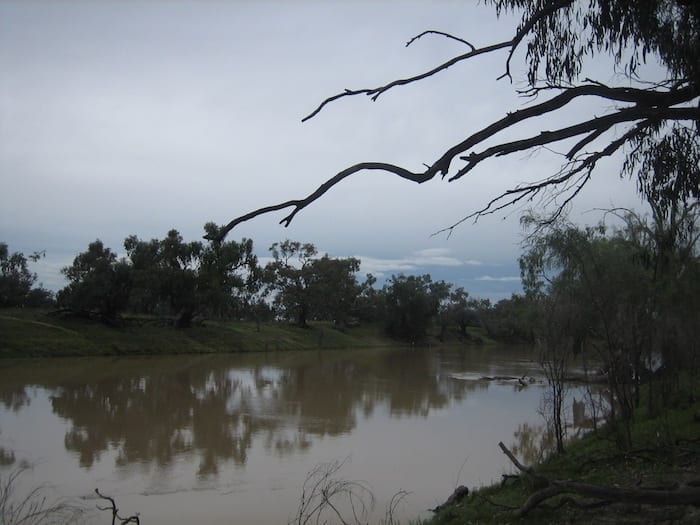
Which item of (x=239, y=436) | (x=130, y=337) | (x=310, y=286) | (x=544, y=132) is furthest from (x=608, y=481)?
(x=310, y=286)

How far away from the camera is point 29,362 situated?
23.6 meters

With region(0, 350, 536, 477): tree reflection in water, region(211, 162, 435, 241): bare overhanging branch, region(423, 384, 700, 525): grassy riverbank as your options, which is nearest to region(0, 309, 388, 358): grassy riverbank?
region(0, 350, 536, 477): tree reflection in water

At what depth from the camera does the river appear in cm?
789

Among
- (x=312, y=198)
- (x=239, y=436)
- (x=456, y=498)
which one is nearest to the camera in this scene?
(x=312, y=198)

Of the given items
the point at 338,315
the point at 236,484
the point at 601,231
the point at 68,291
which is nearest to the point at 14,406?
the point at 236,484

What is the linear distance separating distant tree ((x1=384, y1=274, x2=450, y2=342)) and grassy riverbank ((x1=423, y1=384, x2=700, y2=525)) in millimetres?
48443

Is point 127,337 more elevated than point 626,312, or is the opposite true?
point 626,312

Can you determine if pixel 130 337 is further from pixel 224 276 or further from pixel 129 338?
pixel 224 276

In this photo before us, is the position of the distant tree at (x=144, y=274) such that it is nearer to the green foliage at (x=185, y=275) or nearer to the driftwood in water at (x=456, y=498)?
the green foliage at (x=185, y=275)

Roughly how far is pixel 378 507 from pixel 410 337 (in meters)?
51.4

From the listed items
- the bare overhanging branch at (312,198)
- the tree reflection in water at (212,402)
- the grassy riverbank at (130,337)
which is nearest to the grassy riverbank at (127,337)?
the grassy riverbank at (130,337)

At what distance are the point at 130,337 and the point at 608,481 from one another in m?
28.9

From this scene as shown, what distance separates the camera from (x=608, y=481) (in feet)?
19.3

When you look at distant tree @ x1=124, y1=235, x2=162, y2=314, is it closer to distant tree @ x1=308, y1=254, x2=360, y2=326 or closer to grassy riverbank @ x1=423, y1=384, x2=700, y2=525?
distant tree @ x1=308, y1=254, x2=360, y2=326
